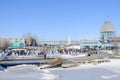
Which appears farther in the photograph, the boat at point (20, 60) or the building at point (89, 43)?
the building at point (89, 43)

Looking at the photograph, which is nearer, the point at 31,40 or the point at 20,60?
the point at 20,60

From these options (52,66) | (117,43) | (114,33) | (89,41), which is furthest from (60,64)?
(114,33)

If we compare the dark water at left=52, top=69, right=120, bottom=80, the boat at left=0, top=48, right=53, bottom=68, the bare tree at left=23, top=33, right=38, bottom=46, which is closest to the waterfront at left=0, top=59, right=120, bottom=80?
the dark water at left=52, top=69, right=120, bottom=80

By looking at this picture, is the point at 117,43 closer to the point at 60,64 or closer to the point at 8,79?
the point at 60,64

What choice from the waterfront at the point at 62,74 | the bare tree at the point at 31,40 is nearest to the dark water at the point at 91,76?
the waterfront at the point at 62,74

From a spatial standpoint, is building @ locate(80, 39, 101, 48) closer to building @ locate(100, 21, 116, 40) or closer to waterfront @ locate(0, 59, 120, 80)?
building @ locate(100, 21, 116, 40)

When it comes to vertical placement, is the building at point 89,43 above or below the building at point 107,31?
below

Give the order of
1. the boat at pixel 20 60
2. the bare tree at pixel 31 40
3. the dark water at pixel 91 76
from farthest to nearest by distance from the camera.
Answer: the bare tree at pixel 31 40, the boat at pixel 20 60, the dark water at pixel 91 76

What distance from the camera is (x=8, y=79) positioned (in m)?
19.7

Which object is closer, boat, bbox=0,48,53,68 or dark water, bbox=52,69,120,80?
dark water, bbox=52,69,120,80

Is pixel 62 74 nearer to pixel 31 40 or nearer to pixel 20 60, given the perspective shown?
pixel 20 60

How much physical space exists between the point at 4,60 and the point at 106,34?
107 meters

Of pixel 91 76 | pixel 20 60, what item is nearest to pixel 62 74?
pixel 91 76

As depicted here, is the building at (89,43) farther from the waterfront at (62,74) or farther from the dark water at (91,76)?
the dark water at (91,76)
